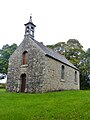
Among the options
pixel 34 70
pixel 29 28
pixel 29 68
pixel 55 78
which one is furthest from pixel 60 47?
pixel 34 70

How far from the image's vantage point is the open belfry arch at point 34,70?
785 inches

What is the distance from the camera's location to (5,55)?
4694 centimetres

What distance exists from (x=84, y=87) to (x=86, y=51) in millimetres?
10147

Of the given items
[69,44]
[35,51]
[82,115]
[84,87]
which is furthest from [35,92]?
[69,44]

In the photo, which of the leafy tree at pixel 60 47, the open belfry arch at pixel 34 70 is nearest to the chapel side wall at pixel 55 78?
the open belfry arch at pixel 34 70

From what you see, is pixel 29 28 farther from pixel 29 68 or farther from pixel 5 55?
pixel 5 55

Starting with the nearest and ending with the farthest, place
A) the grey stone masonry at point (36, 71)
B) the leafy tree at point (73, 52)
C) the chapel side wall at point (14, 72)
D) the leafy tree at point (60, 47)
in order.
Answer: the grey stone masonry at point (36, 71)
the chapel side wall at point (14, 72)
the leafy tree at point (73, 52)
the leafy tree at point (60, 47)

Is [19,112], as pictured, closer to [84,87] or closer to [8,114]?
[8,114]

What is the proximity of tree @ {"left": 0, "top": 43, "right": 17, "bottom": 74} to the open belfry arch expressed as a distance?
67.1ft

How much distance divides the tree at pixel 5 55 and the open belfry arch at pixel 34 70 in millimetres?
20461

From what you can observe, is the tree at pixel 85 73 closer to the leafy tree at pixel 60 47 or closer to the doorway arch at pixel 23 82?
the leafy tree at pixel 60 47

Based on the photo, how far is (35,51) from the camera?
21.8 metres

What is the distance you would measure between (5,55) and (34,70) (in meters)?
28.1

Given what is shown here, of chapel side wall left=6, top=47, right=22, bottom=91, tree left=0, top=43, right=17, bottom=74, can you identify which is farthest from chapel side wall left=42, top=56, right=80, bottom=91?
tree left=0, top=43, right=17, bottom=74
